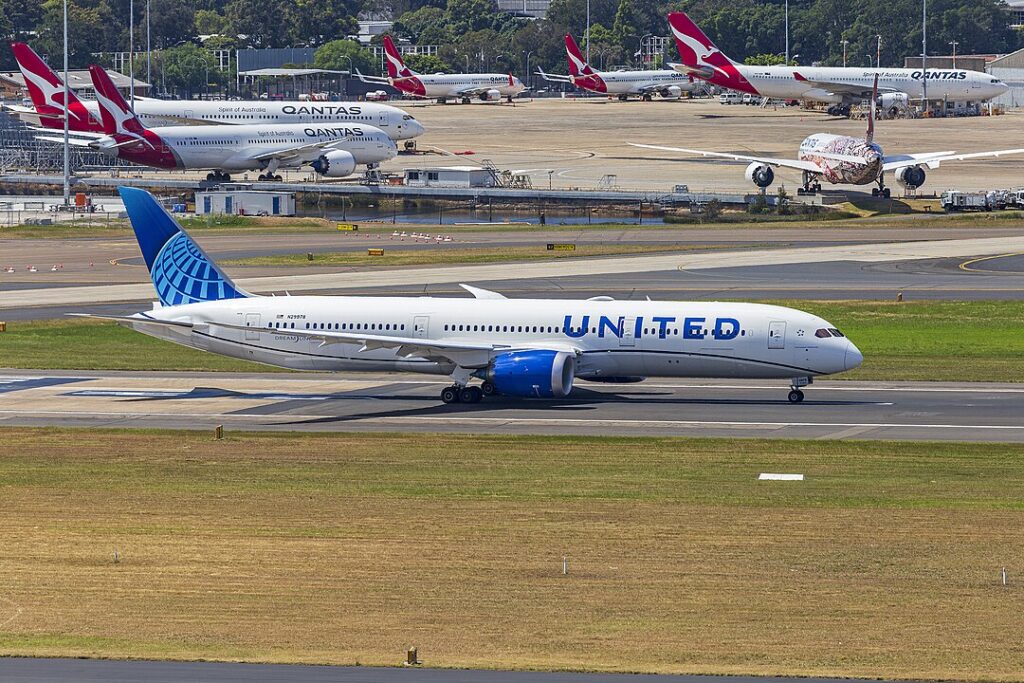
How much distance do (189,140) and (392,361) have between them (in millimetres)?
102033

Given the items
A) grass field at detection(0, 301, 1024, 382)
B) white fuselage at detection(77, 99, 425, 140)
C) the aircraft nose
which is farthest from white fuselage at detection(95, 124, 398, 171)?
the aircraft nose

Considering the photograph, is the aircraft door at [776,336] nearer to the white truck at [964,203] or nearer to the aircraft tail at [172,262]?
the aircraft tail at [172,262]

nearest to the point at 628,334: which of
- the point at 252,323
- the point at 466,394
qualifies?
the point at 466,394

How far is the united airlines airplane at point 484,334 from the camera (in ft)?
185

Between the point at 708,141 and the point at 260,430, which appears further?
the point at 708,141

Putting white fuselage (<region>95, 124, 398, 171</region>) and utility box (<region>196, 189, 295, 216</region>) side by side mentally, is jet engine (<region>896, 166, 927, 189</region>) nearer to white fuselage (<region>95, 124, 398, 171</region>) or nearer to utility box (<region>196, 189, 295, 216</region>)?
white fuselage (<region>95, 124, 398, 171</region>)

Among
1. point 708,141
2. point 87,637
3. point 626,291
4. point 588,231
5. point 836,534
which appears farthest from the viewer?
point 708,141

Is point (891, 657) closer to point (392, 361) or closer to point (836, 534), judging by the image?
point (836, 534)

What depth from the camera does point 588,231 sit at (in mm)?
123000

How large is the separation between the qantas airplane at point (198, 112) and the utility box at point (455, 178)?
20.5 metres

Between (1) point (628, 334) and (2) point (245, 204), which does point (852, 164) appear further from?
(1) point (628, 334)

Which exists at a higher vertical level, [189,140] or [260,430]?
[189,140]

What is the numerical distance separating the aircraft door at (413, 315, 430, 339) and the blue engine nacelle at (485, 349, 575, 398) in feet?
10.6

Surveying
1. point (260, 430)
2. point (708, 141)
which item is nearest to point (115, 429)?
point (260, 430)
